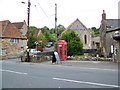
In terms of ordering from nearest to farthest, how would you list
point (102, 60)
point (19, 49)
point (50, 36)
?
point (102, 60)
point (19, 49)
point (50, 36)

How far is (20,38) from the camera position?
67.9 m

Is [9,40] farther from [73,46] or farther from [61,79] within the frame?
[61,79]

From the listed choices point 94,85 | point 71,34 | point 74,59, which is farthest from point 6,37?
point 94,85

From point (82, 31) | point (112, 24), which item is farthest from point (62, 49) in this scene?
point (82, 31)

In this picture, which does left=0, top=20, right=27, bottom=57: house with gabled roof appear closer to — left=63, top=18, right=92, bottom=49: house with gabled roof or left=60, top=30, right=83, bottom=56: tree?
left=63, top=18, right=92, bottom=49: house with gabled roof

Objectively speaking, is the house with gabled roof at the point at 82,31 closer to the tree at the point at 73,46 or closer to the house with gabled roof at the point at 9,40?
the house with gabled roof at the point at 9,40

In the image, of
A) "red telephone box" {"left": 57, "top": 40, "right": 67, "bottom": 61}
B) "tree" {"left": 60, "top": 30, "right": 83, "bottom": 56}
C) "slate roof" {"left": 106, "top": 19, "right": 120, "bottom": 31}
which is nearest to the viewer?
"red telephone box" {"left": 57, "top": 40, "right": 67, "bottom": 61}

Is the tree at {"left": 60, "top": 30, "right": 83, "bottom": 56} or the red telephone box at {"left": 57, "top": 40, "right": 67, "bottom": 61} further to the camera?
the tree at {"left": 60, "top": 30, "right": 83, "bottom": 56}

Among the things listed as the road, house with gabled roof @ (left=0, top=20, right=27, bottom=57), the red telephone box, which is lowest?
the road

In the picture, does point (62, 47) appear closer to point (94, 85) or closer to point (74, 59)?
point (74, 59)

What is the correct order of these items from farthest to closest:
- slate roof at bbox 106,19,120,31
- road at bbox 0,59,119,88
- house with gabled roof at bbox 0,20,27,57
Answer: house with gabled roof at bbox 0,20,27,57 < slate roof at bbox 106,19,120,31 < road at bbox 0,59,119,88

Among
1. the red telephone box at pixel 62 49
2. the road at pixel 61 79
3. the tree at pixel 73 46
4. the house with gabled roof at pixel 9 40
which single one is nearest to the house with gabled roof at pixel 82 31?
the house with gabled roof at pixel 9 40

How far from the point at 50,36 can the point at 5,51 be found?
52.5 metres

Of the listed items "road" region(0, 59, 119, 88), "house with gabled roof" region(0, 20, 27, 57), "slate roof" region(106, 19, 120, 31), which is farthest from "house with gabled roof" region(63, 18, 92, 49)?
"road" region(0, 59, 119, 88)
